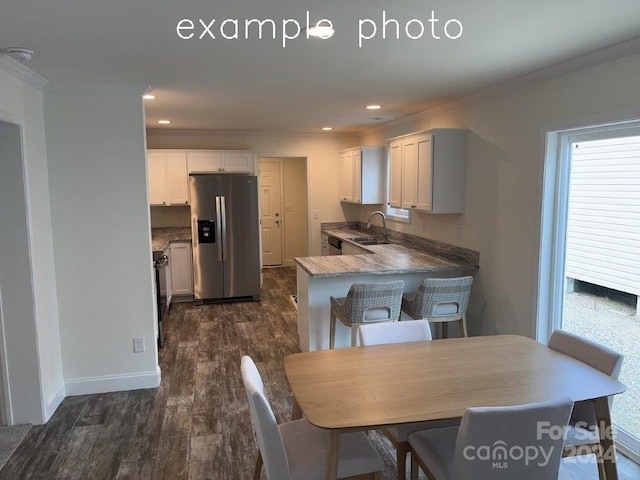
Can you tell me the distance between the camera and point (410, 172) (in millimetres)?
4570

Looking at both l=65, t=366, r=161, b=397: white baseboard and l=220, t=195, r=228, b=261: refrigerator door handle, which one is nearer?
l=65, t=366, r=161, b=397: white baseboard

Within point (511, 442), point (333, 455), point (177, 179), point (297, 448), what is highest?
point (177, 179)

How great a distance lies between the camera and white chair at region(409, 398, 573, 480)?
5.01ft

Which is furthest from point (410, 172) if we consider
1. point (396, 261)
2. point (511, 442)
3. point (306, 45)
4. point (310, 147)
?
point (511, 442)

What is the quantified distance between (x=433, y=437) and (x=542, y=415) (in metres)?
0.58

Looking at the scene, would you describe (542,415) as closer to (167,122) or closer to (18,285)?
(18,285)

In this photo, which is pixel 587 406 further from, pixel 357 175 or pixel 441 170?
pixel 357 175

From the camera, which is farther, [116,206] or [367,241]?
[367,241]

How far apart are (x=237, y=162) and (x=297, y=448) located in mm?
5054

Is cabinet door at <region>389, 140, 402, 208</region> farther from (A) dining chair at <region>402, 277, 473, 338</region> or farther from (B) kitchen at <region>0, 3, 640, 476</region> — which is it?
(A) dining chair at <region>402, 277, 473, 338</region>

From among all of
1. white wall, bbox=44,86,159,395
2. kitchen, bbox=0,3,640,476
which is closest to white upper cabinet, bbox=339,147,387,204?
kitchen, bbox=0,3,640,476

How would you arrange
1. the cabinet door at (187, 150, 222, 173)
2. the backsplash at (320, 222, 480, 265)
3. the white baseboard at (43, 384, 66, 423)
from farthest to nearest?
the cabinet door at (187, 150, 222, 173)
the backsplash at (320, 222, 480, 265)
the white baseboard at (43, 384, 66, 423)

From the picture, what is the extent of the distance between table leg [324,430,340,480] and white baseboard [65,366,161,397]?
7.72ft

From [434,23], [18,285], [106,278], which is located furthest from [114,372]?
[434,23]
